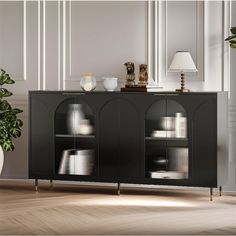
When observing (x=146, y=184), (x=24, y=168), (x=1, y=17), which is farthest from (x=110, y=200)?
(x=1, y=17)

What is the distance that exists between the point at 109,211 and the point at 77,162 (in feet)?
3.24

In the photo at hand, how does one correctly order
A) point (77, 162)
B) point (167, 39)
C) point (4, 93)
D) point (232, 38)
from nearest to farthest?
point (232, 38) → point (77, 162) → point (167, 39) → point (4, 93)

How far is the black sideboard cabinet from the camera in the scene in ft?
19.4

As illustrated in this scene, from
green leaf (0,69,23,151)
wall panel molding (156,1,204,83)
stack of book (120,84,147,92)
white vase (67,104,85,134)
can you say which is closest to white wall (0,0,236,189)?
wall panel molding (156,1,204,83)

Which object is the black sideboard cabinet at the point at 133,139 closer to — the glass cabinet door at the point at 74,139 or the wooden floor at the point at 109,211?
the glass cabinet door at the point at 74,139

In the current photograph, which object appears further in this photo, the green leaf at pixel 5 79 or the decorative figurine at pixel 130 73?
the green leaf at pixel 5 79

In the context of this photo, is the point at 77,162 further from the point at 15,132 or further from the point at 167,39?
the point at 167,39

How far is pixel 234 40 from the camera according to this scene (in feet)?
A: 19.9

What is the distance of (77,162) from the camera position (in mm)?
6332

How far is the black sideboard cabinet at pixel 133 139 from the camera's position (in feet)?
19.4

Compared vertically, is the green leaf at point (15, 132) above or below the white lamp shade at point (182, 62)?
below

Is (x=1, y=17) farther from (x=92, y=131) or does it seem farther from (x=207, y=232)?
(x=207, y=232)

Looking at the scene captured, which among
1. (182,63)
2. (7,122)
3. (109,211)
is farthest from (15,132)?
(182,63)

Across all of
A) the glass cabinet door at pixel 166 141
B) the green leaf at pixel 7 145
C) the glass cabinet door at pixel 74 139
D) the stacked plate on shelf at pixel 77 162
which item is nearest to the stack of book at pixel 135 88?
the glass cabinet door at pixel 166 141
